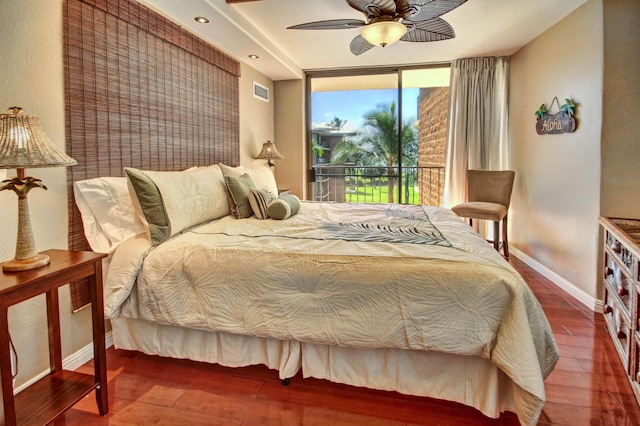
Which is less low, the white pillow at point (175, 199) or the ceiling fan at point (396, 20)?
the ceiling fan at point (396, 20)

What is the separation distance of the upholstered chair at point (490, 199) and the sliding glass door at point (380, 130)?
890 millimetres

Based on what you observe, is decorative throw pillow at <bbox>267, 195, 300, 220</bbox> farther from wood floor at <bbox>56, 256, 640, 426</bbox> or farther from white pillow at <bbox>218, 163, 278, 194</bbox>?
wood floor at <bbox>56, 256, 640, 426</bbox>

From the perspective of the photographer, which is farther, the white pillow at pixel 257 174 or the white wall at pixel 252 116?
the white wall at pixel 252 116

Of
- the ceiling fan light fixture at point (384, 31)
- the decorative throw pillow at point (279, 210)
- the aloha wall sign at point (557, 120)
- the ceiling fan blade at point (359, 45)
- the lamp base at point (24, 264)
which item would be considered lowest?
the lamp base at point (24, 264)

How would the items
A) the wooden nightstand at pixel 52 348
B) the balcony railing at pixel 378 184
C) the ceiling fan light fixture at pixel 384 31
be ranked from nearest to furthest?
the wooden nightstand at pixel 52 348 < the ceiling fan light fixture at pixel 384 31 < the balcony railing at pixel 378 184

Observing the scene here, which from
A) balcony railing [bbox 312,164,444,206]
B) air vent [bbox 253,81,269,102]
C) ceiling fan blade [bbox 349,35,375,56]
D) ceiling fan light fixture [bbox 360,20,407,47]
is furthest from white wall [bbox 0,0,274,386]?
balcony railing [bbox 312,164,444,206]

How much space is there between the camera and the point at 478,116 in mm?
4293

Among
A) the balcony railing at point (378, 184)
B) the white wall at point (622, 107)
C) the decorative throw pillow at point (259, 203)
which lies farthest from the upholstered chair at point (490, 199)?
the decorative throw pillow at point (259, 203)

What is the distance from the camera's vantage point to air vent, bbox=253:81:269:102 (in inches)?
166

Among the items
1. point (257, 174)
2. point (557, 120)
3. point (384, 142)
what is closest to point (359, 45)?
point (257, 174)

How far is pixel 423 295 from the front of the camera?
1.47 m

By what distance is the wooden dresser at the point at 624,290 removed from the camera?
1.64 m

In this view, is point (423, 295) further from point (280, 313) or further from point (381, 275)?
point (280, 313)

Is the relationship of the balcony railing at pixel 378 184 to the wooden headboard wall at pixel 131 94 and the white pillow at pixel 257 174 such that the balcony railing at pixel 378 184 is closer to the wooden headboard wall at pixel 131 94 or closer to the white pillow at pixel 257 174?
the white pillow at pixel 257 174
